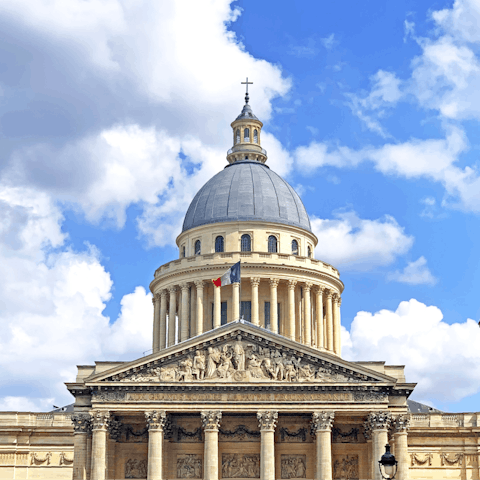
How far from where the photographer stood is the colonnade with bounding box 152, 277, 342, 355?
86.4 meters

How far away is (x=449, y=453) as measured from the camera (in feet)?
243

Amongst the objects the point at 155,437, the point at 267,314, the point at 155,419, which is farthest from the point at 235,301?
the point at 155,437

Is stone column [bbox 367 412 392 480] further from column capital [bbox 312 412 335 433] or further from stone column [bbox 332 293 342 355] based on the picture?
stone column [bbox 332 293 342 355]

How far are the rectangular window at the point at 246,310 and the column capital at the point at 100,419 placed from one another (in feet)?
80.3

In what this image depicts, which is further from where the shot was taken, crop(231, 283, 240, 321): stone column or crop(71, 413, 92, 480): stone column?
crop(231, 283, 240, 321): stone column

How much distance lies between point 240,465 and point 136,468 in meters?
7.34

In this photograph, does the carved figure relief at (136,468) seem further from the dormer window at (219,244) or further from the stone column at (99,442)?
the dormer window at (219,244)

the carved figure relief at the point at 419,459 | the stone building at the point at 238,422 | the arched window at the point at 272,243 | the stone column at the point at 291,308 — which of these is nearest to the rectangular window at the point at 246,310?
the stone column at the point at 291,308

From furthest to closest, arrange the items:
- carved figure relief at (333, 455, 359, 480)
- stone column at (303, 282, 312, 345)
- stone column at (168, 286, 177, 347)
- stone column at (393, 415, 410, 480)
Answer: stone column at (168, 286, 177, 347) → stone column at (303, 282, 312, 345) → carved figure relief at (333, 455, 359, 480) → stone column at (393, 415, 410, 480)

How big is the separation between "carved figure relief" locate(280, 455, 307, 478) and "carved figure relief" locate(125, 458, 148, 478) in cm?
967

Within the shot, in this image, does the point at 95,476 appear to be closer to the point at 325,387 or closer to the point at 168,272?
the point at 325,387

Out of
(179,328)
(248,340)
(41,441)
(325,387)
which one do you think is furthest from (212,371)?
(179,328)

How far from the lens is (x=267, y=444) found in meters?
64.2

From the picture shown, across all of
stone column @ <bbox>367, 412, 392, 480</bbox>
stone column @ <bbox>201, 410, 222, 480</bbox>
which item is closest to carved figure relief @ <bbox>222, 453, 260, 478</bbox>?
stone column @ <bbox>201, 410, 222, 480</bbox>
